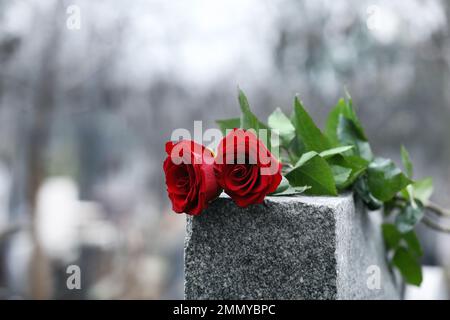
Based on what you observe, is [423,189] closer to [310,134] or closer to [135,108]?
[310,134]

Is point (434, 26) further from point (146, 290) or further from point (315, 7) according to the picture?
point (146, 290)

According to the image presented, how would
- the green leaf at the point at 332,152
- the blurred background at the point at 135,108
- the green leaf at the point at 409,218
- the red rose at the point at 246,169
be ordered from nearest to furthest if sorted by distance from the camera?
the red rose at the point at 246,169 < the green leaf at the point at 332,152 < the green leaf at the point at 409,218 < the blurred background at the point at 135,108

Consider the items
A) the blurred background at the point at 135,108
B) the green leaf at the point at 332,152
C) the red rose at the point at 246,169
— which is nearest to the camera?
the red rose at the point at 246,169

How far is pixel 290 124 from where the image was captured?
1.93ft

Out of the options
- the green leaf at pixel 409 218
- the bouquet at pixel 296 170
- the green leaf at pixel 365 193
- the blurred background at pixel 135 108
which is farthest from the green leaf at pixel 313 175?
the blurred background at pixel 135 108

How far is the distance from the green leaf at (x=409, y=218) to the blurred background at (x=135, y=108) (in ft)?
4.52

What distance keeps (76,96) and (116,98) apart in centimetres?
23

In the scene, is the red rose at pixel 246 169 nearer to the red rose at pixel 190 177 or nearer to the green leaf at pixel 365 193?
the red rose at pixel 190 177

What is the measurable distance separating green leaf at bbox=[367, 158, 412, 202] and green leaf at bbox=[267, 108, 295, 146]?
0.36ft

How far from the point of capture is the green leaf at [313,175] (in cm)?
Answer: 51

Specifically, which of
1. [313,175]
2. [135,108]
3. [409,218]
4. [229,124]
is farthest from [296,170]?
[135,108]

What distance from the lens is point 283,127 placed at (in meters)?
0.59
